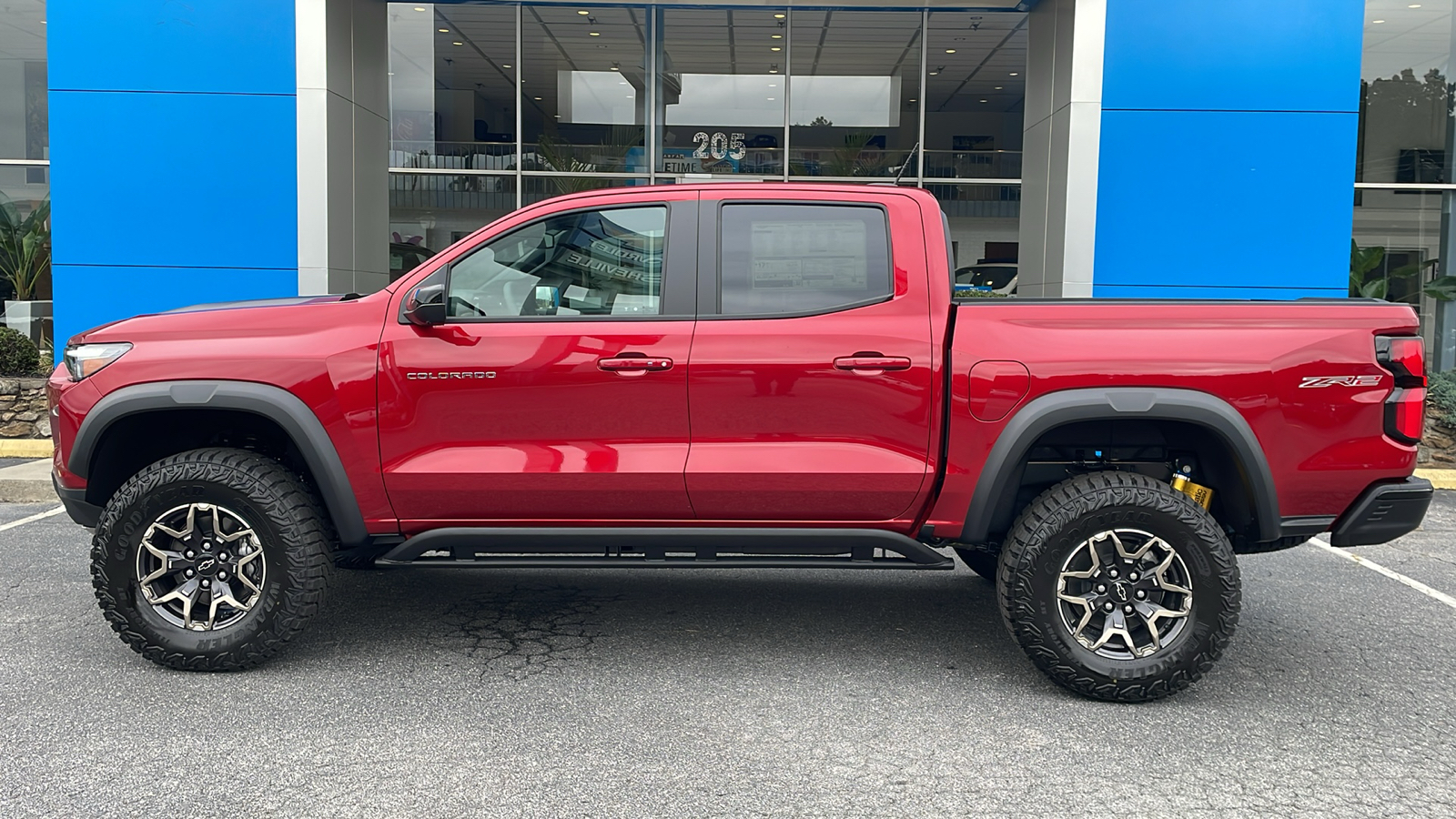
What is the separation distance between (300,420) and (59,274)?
7780mm

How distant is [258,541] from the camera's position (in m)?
4.41

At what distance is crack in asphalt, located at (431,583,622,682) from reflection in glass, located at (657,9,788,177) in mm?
9256

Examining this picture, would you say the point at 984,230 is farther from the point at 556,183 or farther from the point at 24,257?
the point at 24,257

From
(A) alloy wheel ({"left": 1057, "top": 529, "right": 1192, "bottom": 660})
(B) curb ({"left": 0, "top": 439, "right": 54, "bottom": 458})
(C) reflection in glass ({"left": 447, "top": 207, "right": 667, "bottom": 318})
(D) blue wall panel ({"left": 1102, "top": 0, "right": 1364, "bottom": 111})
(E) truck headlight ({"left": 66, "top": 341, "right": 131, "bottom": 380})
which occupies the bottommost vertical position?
(B) curb ({"left": 0, "top": 439, "right": 54, "bottom": 458})

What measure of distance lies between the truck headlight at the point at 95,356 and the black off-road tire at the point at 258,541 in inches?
17.2

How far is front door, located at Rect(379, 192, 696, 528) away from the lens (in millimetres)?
4383

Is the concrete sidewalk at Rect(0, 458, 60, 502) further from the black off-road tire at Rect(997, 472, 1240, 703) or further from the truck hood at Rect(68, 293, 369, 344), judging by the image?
the black off-road tire at Rect(997, 472, 1240, 703)

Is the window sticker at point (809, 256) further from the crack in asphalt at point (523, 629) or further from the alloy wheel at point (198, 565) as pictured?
the alloy wheel at point (198, 565)

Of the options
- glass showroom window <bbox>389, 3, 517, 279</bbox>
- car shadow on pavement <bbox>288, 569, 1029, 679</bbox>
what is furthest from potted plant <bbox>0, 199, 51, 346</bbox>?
car shadow on pavement <bbox>288, 569, 1029, 679</bbox>

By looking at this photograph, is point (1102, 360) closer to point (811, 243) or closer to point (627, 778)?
point (811, 243)

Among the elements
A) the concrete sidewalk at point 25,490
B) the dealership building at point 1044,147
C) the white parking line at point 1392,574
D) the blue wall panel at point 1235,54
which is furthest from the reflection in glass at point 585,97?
the white parking line at point 1392,574

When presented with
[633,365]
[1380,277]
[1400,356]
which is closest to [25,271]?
[633,365]

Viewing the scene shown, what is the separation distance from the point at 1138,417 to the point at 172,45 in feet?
31.3

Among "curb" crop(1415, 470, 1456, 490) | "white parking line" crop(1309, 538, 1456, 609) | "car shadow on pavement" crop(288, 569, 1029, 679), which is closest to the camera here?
"car shadow on pavement" crop(288, 569, 1029, 679)
